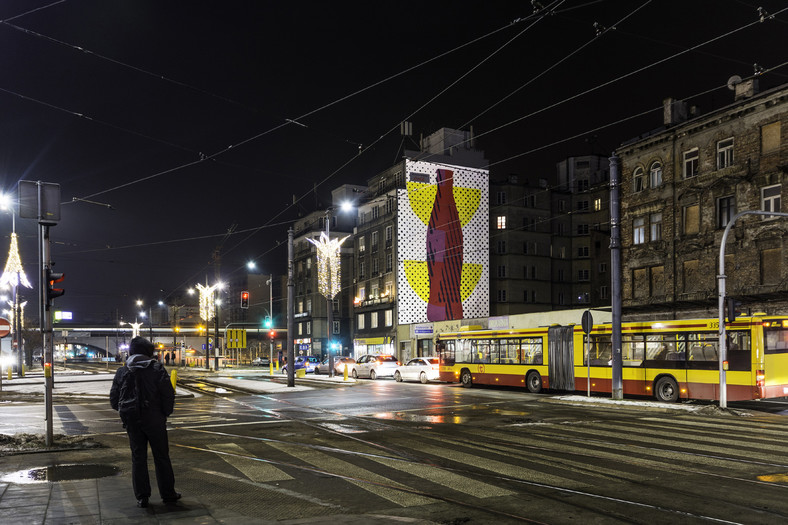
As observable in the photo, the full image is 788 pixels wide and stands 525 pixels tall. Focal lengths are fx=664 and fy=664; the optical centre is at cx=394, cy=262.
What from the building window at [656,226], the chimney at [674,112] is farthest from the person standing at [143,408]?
the chimney at [674,112]

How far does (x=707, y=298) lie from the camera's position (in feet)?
116

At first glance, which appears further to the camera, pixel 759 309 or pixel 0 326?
pixel 759 309

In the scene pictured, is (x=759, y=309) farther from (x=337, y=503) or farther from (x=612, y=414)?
(x=337, y=503)

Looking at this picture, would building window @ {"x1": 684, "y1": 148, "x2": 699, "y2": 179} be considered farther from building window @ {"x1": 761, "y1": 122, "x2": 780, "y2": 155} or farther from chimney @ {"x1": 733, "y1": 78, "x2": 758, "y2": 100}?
building window @ {"x1": 761, "y1": 122, "x2": 780, "y2": 155}

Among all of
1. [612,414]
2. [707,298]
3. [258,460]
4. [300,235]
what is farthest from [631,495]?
[300,235]

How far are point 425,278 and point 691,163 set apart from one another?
28.3 meters

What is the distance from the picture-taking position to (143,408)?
22.9ft

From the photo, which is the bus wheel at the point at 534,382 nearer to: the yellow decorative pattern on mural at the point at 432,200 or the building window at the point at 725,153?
the building window at the point at 725,153

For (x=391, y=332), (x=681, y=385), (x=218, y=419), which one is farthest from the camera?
(x=391, y=332)

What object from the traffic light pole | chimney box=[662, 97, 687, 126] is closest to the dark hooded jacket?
the traffic light pole

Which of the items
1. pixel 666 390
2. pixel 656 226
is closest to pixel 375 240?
pixel 656 226

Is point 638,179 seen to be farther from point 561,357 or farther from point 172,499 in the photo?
point 172,499

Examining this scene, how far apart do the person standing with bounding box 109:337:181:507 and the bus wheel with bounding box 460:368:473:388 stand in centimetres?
2477

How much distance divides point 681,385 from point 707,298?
53.5ft
